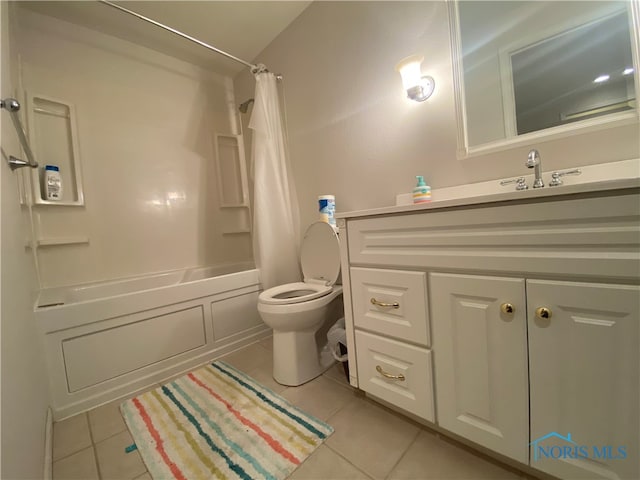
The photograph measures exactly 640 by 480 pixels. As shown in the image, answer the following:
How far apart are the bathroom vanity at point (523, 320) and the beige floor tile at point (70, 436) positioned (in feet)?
4.00

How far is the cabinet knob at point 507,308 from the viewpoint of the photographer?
0.67m

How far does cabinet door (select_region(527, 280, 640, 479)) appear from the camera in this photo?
1.79 feet

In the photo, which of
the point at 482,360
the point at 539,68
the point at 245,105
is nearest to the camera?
the point at 482,360

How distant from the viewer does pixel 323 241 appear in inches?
59.3

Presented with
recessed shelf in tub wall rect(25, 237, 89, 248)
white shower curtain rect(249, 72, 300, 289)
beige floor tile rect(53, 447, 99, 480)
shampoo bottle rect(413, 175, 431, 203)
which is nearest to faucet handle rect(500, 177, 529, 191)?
shampoo bottle rect(413, 175, 431, 203)

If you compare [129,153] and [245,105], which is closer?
[129,153]

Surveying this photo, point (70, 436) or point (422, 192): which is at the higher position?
point (422, 192)

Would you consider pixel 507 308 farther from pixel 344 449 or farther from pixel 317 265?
pixel 317 265

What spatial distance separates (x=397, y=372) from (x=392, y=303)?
0.26 meters

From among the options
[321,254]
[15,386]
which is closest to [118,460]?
[15,386]

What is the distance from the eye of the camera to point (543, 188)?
0.59 m

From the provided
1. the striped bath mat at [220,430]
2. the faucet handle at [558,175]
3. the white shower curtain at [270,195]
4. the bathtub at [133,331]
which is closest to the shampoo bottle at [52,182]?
the bathtub at [133,331]

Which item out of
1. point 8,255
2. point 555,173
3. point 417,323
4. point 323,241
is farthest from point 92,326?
point 555,173

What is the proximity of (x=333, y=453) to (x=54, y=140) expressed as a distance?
7.74 ft
